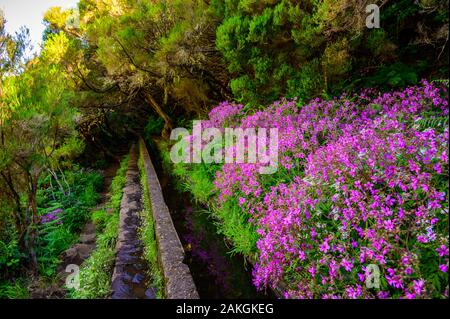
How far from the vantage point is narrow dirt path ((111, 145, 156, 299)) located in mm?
3693

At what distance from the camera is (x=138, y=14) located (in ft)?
25.2

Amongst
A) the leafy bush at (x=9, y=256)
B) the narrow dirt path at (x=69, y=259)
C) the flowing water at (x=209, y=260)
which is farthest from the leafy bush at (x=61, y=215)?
the flowing water at (x=209, y=260)

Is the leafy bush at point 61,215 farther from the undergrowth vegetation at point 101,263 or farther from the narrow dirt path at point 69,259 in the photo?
the undergrowth vegetation at point 101,263

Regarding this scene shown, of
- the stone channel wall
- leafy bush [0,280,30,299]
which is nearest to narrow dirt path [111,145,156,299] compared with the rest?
the stone channel wall

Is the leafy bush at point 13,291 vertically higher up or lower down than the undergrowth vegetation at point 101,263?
lower down

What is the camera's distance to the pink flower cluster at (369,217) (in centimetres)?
240

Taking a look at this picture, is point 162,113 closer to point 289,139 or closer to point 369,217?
point 289,139

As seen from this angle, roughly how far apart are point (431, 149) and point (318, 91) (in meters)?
3.42

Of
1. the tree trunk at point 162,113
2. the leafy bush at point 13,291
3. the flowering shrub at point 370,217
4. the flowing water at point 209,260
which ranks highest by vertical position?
the tree trunk at point 162,113

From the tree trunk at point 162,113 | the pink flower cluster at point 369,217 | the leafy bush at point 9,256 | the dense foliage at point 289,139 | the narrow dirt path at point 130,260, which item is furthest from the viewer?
the tree trunk at point 162,113

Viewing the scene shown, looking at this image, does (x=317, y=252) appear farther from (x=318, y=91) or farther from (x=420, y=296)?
(x=318, y=91)

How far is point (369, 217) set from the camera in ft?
8.98
